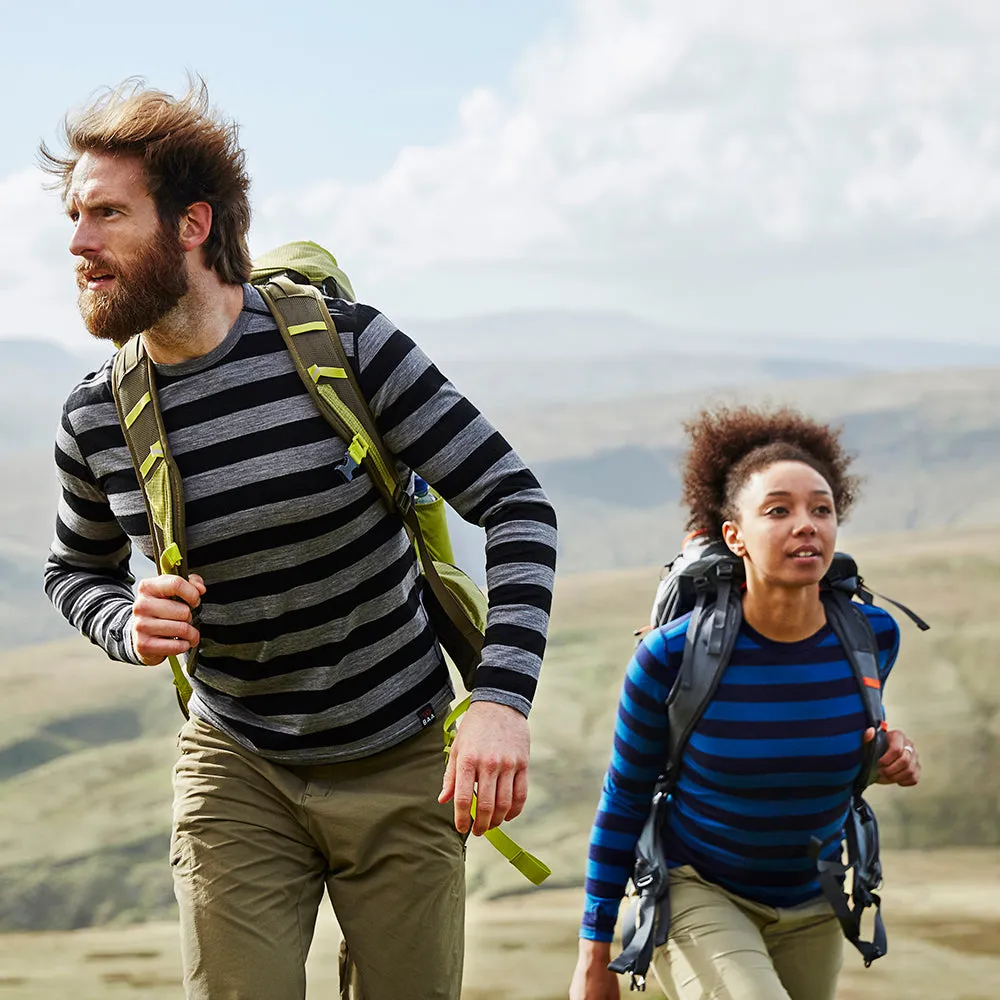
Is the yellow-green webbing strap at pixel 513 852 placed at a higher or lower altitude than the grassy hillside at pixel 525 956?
higher

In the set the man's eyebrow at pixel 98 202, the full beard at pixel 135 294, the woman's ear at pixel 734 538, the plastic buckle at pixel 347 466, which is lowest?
the woman's ear at pixel 734 538

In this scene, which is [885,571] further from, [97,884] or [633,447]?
[633,447]

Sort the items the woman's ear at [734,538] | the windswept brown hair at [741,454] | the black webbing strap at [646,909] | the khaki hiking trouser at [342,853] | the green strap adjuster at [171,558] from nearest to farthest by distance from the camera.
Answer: the green strap adjuster at [171,558] < the khaki hiking trouser at [342,853] < the black webbing strap at [646,909] < the woman's ear at [734,538] < the windswept brown hair at [741,454]

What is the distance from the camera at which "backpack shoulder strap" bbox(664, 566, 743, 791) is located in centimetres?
326

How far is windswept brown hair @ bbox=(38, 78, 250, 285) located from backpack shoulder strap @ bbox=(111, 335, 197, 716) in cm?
25

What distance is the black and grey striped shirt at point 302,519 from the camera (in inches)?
98.2

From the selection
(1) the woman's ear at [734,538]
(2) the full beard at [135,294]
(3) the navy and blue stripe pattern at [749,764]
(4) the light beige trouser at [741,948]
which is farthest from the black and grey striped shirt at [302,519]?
(1) the woman's ear at [734,538]

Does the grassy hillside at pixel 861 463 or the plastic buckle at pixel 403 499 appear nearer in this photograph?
the plastic buckle at pixel 403 499

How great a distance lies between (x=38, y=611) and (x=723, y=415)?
1444cm

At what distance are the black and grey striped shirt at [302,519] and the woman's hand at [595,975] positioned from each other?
3.22ft

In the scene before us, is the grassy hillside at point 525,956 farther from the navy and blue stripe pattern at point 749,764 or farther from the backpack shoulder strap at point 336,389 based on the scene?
the backpack shoulder strap at point 336,389

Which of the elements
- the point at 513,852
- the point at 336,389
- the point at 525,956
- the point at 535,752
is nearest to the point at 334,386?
the point at 336,389

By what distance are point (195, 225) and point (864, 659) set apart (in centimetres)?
184

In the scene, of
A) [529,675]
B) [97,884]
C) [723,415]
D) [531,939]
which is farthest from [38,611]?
[529,675]
